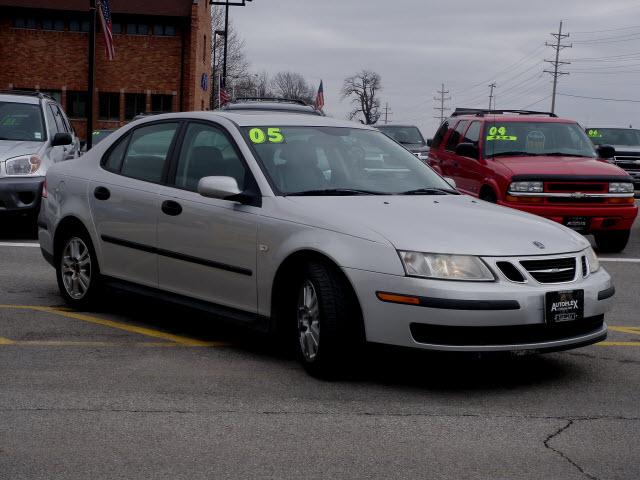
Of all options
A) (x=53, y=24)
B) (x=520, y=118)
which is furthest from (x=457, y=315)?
(x=53, y=24)

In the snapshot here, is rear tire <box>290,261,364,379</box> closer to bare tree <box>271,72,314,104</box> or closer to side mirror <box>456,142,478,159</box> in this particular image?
side mirror <box>456,142,478,159</box>

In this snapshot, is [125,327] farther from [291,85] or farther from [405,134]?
[291,85]

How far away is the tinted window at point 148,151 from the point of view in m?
8.05

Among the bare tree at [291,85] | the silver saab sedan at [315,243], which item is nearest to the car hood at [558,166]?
the silver saab sedan at [315,243]

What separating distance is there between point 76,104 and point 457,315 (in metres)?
50.7

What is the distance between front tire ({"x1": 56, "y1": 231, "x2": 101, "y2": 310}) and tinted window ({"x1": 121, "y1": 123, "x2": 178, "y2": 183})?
0.70 metres

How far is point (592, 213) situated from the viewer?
1418 cm

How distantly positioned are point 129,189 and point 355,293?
251cm

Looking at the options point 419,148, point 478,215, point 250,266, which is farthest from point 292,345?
point 419,148

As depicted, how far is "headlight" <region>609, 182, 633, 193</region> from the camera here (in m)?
14.2

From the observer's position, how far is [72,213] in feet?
28.6

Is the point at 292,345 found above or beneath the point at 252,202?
beneath

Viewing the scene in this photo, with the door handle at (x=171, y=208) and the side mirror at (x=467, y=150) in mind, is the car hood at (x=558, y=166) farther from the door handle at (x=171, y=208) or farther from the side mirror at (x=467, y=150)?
the door handle at (x=171, y=208)

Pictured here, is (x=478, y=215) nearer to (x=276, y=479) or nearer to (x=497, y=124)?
(x=276, y=479)
